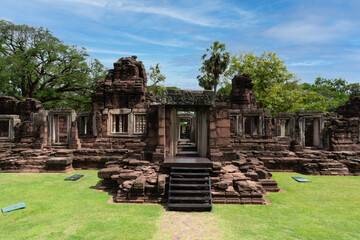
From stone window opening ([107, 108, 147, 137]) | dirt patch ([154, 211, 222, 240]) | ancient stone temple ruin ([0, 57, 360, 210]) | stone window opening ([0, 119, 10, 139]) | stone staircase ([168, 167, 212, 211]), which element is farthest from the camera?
stone window opening ([0, 119, 10, 139])

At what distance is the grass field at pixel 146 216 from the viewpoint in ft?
15.4

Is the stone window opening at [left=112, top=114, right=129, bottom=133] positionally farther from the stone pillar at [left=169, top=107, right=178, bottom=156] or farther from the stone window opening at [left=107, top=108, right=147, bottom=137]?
the stone pillar at [left=169, top=107, right=178, bottom=156]

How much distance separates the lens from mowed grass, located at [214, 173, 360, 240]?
4.71m

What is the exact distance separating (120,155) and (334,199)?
10.3m

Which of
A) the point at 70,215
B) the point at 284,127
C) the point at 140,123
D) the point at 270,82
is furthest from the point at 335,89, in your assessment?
the point at 70,215

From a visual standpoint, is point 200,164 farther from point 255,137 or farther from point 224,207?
point 255,137

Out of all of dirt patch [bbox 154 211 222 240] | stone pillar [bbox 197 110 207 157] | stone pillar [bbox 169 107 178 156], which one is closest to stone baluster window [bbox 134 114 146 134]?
stone pillar [bbox 169 107 178 156]

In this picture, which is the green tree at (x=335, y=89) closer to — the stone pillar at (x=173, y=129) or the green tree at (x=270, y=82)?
the green tree at (x=270, y=82)

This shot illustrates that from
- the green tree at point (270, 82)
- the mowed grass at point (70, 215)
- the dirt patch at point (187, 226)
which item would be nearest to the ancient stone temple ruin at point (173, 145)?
the dirt patch at point (187, 226)

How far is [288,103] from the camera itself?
82.1ft

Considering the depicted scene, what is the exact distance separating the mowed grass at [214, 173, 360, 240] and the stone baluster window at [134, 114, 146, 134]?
856 centimetres

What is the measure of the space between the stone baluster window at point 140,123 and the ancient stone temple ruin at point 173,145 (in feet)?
0.21

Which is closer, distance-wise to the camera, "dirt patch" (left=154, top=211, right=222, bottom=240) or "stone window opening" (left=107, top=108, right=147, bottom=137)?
"dirt patch" (left=154, top=211, right=222, bottom=240)

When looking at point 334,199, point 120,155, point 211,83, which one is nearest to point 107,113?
point 120,155
